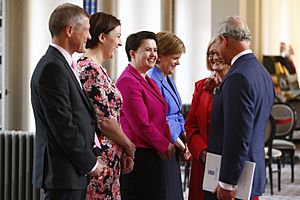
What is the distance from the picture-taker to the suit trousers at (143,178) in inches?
160

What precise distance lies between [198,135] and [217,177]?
2.62 feet

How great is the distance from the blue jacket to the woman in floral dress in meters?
0.67

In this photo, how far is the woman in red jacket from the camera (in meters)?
4.01

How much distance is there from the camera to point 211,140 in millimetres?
3348

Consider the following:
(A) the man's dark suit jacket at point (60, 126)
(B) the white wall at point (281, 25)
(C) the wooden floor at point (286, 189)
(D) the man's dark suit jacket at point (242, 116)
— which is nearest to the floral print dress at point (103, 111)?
(A) the man's dark suit jacket at point (60, 126)

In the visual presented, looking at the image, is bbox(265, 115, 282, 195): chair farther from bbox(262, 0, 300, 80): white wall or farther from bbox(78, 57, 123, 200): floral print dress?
bbox(262, 0, 300, 80): white wall

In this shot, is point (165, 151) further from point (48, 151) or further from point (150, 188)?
point (48, 151)

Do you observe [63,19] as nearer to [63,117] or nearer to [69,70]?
[69,70]

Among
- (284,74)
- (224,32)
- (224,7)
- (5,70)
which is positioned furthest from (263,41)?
(224,32)

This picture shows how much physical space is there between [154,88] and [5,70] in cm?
194

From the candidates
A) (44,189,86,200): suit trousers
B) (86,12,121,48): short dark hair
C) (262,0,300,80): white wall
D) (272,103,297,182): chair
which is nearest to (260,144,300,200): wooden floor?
(272,103,297,182): chair

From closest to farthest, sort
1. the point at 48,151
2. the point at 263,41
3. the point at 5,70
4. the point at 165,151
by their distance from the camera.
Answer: the point at 48,151, the point at 165,151, the point at 5,70, the point at 263,41

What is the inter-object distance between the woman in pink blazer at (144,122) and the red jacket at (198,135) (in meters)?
0.15

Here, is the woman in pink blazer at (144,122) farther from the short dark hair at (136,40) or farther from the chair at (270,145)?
the chair at (270,145)
